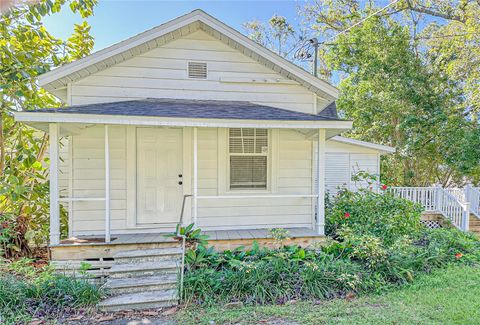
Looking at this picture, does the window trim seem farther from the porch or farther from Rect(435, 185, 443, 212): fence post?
Rect(435, 185, 443, 212): fence post

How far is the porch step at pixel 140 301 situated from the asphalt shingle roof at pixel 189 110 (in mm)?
2913

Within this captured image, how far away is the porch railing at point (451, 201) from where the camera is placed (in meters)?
8.96

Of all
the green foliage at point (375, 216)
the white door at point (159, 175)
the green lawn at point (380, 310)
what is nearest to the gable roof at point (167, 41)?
the white door at point (159, 175)

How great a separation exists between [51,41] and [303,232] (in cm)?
790

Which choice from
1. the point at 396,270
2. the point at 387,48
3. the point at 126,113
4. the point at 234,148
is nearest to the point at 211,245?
the point at 234,148

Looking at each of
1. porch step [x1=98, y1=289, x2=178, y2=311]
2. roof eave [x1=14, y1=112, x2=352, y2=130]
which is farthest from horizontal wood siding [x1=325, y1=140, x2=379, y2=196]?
porch step [x1=98, y1=289, x2=178, y2=311]

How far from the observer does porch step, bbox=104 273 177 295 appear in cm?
384

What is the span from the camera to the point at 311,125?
→ 201 inches

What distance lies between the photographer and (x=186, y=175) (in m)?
5.73

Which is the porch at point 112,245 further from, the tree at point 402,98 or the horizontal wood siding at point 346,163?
the tree at point 402,98

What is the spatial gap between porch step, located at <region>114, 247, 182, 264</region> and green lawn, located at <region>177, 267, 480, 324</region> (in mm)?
1144

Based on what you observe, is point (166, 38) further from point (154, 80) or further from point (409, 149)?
point (409, 149)

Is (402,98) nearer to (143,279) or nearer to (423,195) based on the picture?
(423,195)

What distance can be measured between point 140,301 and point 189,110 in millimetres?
3368
